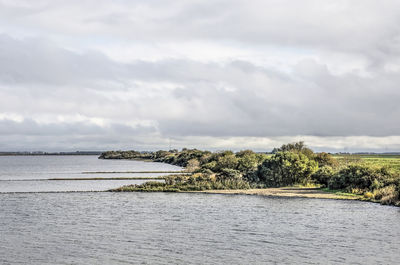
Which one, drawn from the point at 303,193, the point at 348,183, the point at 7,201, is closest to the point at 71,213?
the point at 7,201

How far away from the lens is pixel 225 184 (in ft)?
263

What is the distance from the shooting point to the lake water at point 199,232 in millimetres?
31750

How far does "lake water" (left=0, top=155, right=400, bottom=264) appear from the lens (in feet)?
104

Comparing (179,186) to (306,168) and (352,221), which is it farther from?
(352,221)

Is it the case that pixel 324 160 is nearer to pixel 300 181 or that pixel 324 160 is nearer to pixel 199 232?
pixel 300 181

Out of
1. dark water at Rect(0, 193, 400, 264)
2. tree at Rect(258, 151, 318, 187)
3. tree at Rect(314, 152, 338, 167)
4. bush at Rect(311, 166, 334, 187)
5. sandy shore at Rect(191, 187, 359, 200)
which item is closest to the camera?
dark water at Rect(0, 193, 400, 264)

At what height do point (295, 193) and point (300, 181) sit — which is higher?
point (300, 181)

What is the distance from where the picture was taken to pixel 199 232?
40375mm

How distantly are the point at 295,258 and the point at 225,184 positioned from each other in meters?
49.0

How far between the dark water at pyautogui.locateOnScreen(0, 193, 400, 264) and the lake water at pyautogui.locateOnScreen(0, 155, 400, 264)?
7 cm

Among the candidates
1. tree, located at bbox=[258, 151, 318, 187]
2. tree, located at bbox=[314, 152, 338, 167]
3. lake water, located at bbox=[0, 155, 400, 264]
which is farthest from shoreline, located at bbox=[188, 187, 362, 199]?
tree, located at bbox=[314, 152, 338, 167]

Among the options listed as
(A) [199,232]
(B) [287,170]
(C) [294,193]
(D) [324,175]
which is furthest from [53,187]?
(A) [199,232]

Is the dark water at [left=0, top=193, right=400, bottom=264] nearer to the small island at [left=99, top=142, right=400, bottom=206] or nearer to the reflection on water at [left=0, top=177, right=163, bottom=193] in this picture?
the small island at [left=99, top=142, right=400, bottom=206]

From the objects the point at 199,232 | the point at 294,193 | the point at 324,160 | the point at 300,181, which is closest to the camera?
the point at 199,232
